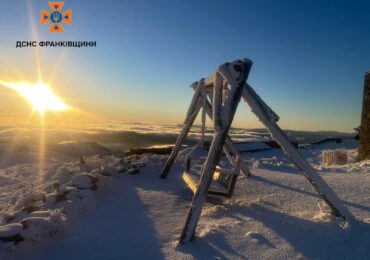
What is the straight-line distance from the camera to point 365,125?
40.1 ft

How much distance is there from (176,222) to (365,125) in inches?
400

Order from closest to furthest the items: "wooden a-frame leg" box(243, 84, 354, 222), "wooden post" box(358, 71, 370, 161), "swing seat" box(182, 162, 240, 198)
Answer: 1. "wooden a-frame leg" box(243, 84, 354, 222)
2. "swing seat" box(182, 162, 240, 198)
3. "wooden post" box(358, 71, 370, 161)

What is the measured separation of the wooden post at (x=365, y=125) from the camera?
12078 millimetres

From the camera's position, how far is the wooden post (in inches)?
476

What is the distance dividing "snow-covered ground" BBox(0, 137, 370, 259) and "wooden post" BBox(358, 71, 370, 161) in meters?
5.62

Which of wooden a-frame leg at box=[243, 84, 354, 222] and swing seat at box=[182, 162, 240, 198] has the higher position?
wooden a-frame leg at box=[243, 84, 354, 222]

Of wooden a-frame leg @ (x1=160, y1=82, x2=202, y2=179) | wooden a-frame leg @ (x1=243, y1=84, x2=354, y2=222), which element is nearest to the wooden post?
wooden a-frame leg @ (x1=160, y1=82, x2=202, y2=179)

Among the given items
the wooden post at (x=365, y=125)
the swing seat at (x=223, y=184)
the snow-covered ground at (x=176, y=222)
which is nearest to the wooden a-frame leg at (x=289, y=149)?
the snow-covered ground at (x=176, y=222)

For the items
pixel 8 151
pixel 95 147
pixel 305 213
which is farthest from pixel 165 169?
pixel 95 147

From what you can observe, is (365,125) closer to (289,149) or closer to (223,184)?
(223,184)

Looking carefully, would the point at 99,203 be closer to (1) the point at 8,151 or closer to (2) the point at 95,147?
(1) the point at 8,151

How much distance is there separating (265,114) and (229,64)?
81 centimetres

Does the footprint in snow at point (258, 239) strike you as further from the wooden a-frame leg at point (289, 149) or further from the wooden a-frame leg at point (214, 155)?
the wooden a-frame leg at point (289, 149)

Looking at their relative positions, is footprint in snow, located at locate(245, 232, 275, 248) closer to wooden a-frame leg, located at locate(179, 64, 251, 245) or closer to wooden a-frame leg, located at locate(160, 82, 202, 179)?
wooden a-frame leg, located at locate(179, 64, 251, 245)
